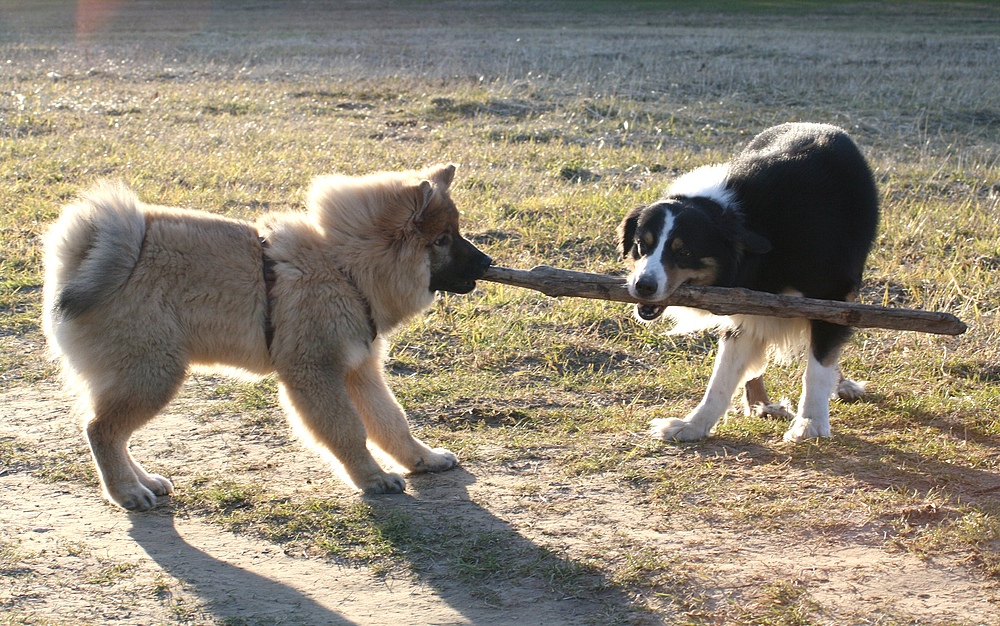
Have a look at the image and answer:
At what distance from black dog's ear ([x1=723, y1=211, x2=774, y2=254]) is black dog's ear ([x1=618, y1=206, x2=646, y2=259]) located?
0.61 metres

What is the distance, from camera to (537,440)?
5.52 metres

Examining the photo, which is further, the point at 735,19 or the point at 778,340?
the point at 735,19

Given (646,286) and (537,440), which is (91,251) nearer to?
(537,440)

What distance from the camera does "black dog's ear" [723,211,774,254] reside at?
517 cm

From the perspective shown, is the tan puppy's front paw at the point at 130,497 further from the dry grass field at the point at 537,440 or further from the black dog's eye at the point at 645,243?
the black dog's eye at the point at 645,243

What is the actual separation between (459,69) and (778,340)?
15736 millimetres

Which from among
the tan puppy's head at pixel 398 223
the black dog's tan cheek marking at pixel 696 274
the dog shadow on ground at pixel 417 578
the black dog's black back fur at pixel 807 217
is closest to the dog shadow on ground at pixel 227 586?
the dog shadow on ground at pixel 417 578

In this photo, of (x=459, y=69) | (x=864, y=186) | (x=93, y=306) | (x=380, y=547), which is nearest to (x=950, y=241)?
(x=864, y=186)

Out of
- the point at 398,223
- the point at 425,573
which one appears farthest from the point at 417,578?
the point at 398,223

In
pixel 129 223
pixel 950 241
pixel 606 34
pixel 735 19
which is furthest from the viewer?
pixel 735 19

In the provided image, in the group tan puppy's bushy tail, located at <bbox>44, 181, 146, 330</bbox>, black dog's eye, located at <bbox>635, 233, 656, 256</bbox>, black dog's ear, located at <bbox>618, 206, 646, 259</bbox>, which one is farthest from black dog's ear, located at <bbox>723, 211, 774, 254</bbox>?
tan puppy's bushy tail, located at <bbox>44, 181, 146, 330</bbox>

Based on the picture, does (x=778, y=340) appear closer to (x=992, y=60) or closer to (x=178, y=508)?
(x=178, y=508)

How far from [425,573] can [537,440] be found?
1.57 metres

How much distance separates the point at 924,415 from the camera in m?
5.74
